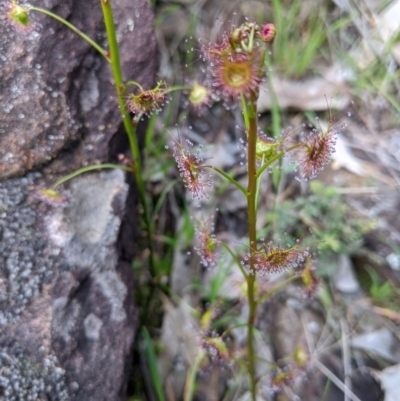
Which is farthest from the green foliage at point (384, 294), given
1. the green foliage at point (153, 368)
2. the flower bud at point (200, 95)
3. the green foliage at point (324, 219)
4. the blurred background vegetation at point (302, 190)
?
the flower bud at point (200, 95)

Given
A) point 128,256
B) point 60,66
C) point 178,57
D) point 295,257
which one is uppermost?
point 178,57

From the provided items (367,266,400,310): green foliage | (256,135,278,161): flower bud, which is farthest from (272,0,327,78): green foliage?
(256,135,278,161): flower bud

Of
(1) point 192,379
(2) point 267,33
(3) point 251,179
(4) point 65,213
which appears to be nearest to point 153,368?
(1) point 192,379

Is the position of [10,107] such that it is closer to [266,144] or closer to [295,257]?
[266,144]

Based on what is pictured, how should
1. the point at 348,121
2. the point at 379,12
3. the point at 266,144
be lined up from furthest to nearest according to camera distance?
the point at 379,12 → the point at 348,121 → the point at 266,144

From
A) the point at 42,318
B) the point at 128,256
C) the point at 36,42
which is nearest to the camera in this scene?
the point at 42,318

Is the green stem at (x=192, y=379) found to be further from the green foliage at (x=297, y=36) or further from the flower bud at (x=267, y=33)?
the green foliage at (x=297, y=36)

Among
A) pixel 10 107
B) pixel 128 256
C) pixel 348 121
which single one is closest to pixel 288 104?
pixel 348 121

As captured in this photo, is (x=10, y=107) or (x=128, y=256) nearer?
(x=10, y=107)
